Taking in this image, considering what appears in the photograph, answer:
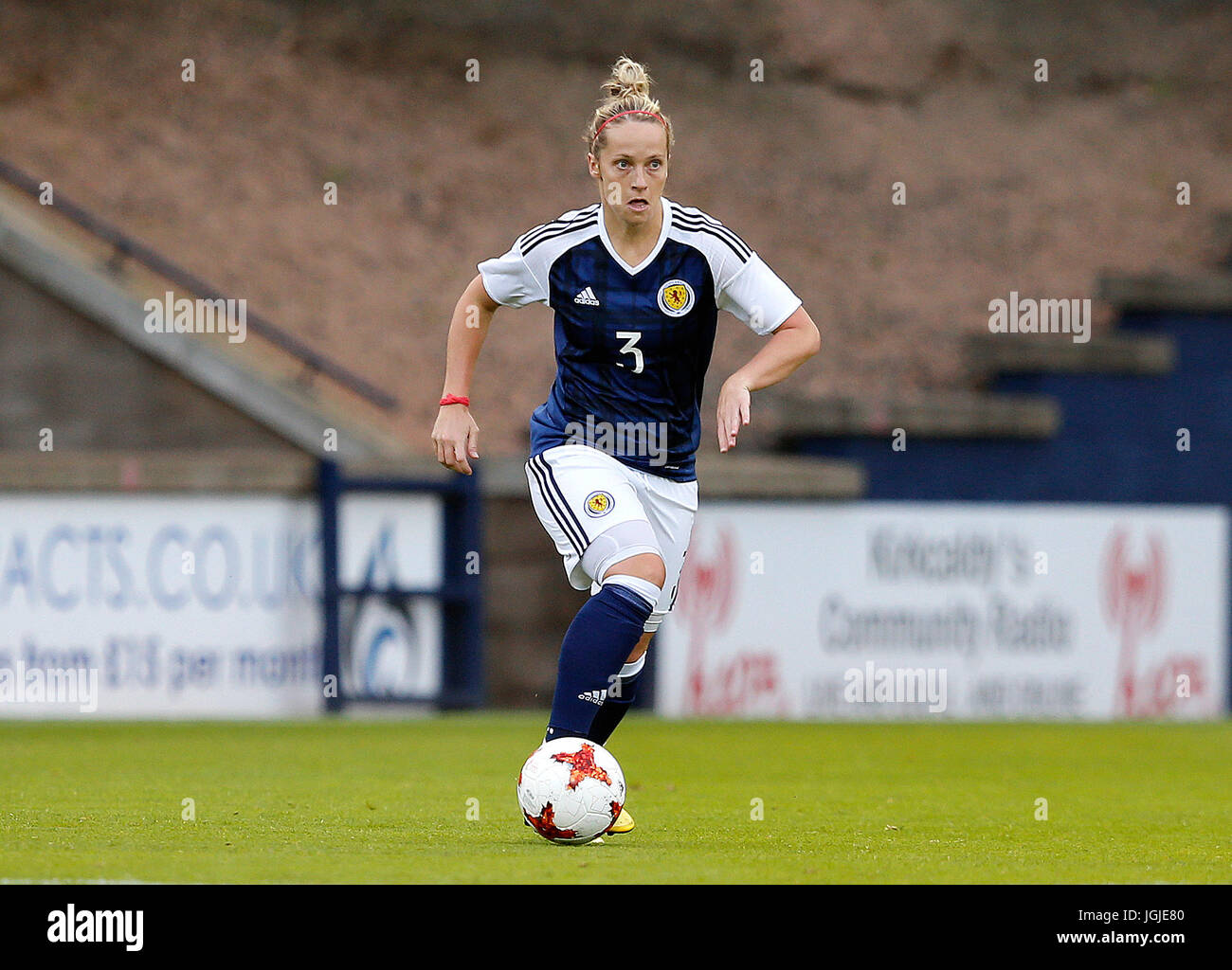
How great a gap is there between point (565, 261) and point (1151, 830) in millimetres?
2792

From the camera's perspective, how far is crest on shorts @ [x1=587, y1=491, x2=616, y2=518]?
6.27m

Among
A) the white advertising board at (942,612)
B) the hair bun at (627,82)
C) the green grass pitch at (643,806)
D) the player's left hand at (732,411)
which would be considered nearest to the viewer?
the green grass pitch at (643,806)

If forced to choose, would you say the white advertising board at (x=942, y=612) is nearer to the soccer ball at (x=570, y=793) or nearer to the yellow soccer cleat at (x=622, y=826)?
the yellow soccer cleat at (x=622, y=826)

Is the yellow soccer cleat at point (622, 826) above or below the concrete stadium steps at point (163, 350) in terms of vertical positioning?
below

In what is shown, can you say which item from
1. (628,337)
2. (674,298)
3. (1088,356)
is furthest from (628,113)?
(1088,356)

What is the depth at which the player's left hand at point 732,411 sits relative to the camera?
5961mm

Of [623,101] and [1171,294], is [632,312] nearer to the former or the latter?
[623,101]

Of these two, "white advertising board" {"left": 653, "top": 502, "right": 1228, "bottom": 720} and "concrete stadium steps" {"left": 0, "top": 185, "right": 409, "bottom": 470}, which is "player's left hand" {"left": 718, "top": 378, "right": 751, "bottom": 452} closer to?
"white advertising board" {"left": 653, "top": 502, "right": 1228, "bottom": 720}

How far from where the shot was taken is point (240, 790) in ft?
26.3

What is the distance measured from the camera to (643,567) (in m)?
6.17

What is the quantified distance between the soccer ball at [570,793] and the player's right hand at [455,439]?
103cm

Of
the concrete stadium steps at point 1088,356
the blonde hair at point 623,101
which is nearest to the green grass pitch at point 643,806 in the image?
the blonde hair at point 623,101

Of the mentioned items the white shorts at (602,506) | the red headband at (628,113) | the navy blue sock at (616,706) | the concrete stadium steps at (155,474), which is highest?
the red headband at (628,113)
